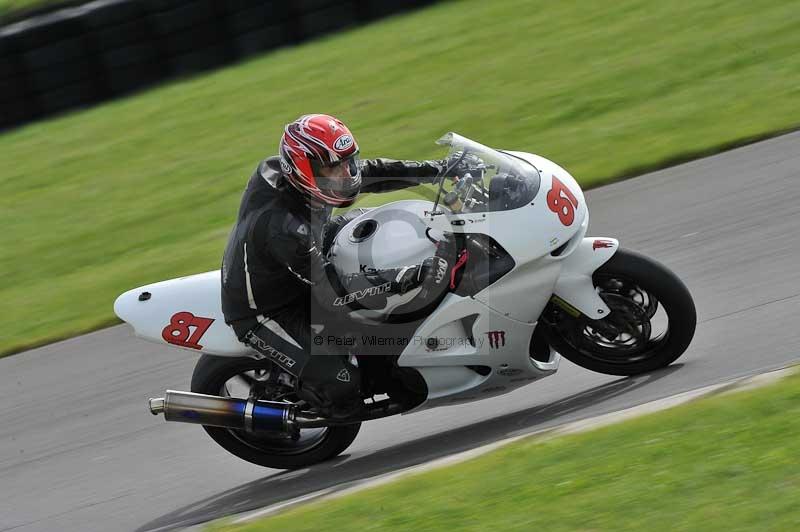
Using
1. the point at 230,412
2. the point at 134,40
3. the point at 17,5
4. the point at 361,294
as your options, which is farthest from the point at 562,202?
the point at 17,5

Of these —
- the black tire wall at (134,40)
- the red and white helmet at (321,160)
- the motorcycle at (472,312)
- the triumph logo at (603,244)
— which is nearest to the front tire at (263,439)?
the motorcycle at (472,312)

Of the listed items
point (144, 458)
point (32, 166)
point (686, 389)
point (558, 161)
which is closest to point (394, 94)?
point (558, 161)

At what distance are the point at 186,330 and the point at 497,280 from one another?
164 centimetres

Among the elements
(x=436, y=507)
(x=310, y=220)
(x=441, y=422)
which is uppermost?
(x=310, y=220)

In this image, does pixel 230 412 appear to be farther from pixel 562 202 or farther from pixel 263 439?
pixel 562 202

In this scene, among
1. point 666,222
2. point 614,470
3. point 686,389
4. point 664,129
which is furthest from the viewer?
point 664,129

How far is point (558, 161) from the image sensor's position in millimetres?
9086

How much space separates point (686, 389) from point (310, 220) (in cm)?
198

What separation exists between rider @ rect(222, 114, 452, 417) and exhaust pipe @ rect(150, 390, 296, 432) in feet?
0.53

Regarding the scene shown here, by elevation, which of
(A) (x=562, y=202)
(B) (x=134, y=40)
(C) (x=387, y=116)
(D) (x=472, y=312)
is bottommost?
(C) (x=387, y=116)

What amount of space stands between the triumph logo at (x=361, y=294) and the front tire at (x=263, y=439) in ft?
2.24

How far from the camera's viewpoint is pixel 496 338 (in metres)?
5.23

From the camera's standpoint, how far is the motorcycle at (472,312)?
201 inches

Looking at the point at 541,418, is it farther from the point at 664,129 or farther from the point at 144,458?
the point at 664,129
